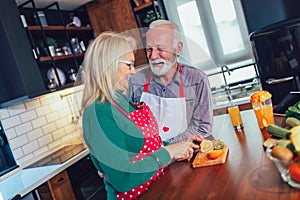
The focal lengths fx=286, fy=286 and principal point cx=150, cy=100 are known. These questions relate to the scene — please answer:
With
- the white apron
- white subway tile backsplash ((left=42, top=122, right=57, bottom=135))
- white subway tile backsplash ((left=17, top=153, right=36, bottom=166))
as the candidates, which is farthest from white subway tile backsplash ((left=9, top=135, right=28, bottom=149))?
the white apron

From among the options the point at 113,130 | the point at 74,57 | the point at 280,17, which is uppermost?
the point at 74,57

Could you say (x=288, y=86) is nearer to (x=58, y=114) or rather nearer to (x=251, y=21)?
(x=251, y=21)

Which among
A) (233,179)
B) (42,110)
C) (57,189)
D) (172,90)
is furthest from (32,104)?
(233,179)

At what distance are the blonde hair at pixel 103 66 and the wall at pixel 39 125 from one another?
1068mm

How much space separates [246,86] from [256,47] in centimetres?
56

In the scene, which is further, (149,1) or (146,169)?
(149,1)

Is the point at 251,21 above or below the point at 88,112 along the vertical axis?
above

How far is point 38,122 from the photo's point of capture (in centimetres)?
251

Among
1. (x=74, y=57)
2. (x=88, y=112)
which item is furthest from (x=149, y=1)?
(x=88, y=112)

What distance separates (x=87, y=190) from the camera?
7.14 ft

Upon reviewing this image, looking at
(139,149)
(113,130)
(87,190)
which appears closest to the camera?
(113,130)

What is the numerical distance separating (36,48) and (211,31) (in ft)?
4.69

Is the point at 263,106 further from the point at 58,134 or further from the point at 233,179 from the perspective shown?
the point at 58,134

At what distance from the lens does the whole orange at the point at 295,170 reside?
27.2 inches
